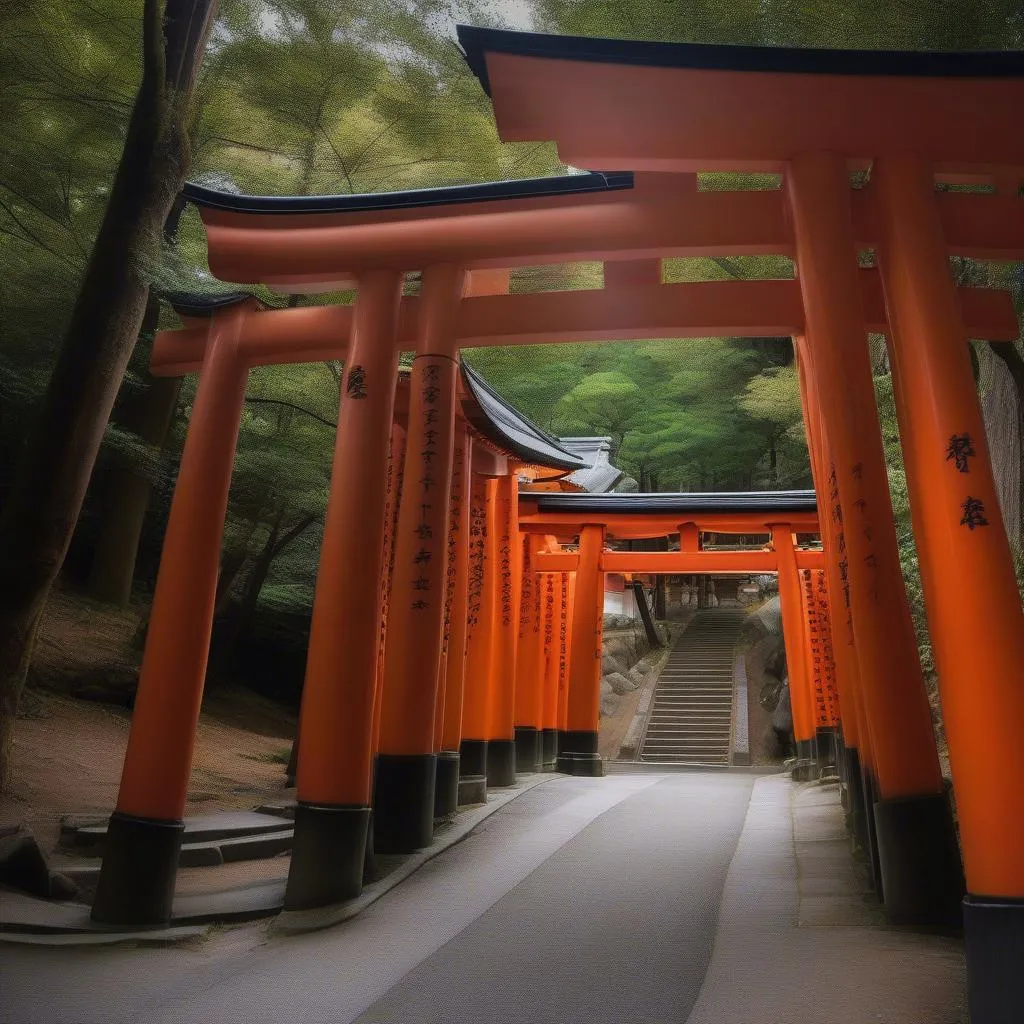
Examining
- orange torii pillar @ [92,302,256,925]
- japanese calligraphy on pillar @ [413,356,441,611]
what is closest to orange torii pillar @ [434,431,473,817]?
japanese calligraphy on pillar @ [413,356,441,611]

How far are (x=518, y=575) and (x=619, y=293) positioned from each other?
7384 millimetres

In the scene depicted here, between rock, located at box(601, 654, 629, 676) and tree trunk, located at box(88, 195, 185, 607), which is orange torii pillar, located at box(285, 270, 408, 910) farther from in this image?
rock, located at box(601, 654, 629, 676)

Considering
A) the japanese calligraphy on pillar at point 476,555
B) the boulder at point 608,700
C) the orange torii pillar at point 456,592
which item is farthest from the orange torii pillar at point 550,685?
the orange torii pillar at point 456,592

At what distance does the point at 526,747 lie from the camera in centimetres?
1473

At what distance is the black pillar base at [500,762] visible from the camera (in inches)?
466

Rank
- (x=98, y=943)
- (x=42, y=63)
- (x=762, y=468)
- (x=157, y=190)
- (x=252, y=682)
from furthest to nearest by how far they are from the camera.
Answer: (x=762, y=468)
(x=252, y=682)
(x=42, y=63)
(x=157, y=190)
(x=98, y=943)

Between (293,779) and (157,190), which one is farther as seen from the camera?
(293,779)

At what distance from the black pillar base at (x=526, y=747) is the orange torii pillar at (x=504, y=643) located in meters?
2.37

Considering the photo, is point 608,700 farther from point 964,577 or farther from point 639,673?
point 964,577

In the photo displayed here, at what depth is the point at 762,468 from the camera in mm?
31734

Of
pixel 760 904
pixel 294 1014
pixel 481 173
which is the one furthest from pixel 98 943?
pixel 481 173

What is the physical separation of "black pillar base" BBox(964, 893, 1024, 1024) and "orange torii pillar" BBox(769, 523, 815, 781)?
1169 cm

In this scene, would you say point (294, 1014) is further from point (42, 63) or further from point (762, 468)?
point (762, 468)

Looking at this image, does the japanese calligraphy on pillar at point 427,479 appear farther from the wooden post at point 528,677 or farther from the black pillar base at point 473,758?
the wooden post at point 528,677
